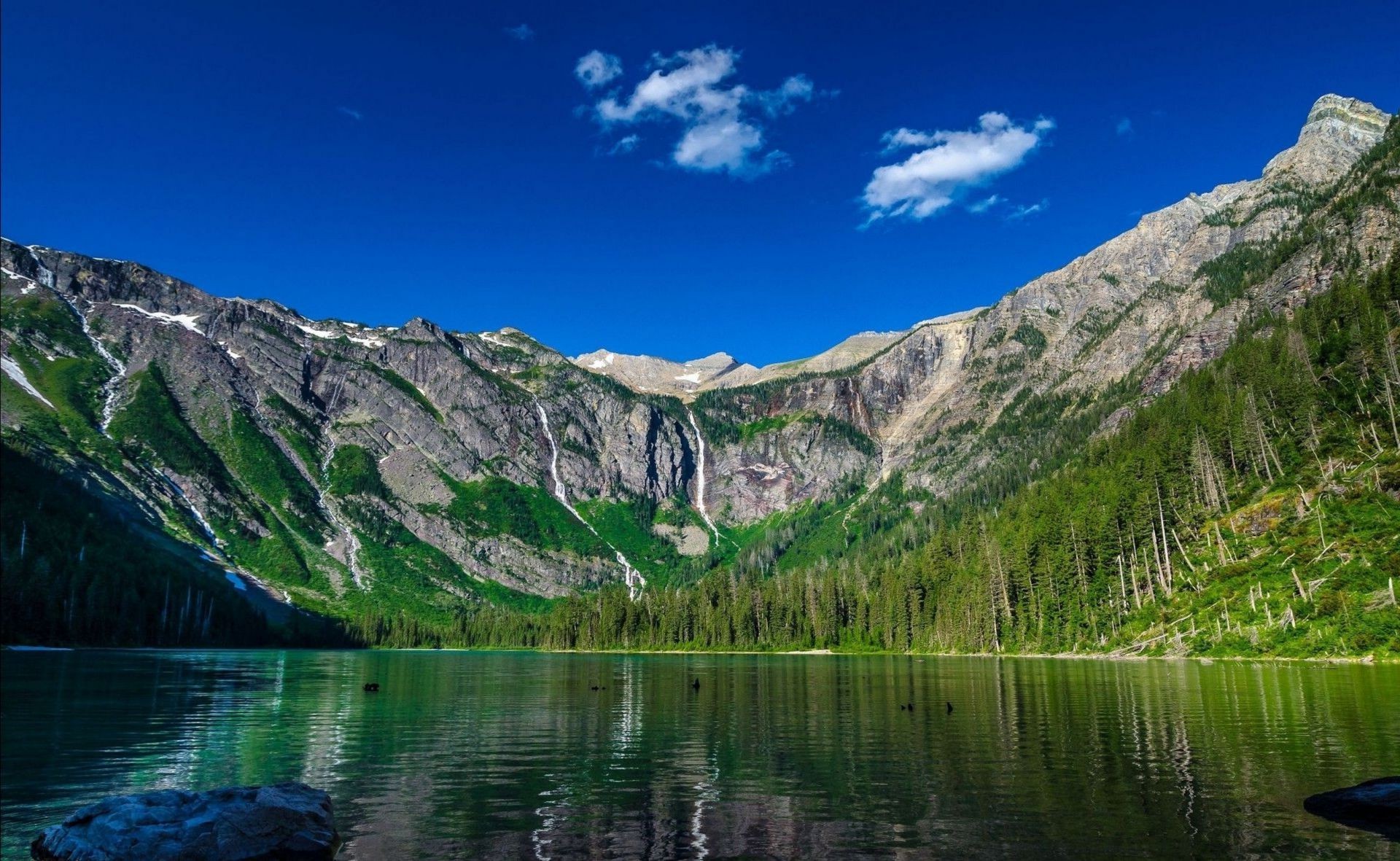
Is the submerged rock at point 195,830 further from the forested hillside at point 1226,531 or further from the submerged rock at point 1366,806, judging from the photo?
the forested hillside at point 1226,531

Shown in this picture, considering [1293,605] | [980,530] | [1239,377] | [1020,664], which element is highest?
[1239,377]

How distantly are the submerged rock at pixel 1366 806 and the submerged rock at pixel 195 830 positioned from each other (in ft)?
93.6

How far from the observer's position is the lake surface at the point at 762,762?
22125mm

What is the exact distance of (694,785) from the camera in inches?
1181

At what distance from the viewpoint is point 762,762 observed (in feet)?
116

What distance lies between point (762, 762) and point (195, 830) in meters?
22.7

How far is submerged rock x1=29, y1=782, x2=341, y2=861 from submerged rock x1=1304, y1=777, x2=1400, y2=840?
93.6ft

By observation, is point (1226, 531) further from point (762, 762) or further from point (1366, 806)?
point (1366, 806)

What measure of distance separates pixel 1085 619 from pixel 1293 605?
4303 centimetres

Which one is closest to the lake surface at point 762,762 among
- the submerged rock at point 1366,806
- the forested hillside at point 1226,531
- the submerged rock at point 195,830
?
the submerged rock at point 1366,806

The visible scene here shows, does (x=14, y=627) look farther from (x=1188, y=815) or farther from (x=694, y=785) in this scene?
(x=1188, y=815)

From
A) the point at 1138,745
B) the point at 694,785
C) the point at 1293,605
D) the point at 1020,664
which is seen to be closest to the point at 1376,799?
the point at 1138,745

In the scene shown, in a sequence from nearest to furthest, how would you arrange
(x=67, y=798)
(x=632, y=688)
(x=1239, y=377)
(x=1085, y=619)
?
(x=67, y=798), (x=632, y=688), (x=1085, y=619), (x=1239, y=377)

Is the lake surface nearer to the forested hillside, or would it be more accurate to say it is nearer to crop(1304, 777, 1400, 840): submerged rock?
crop(1304, 777, 1400, 840): submerged rock
